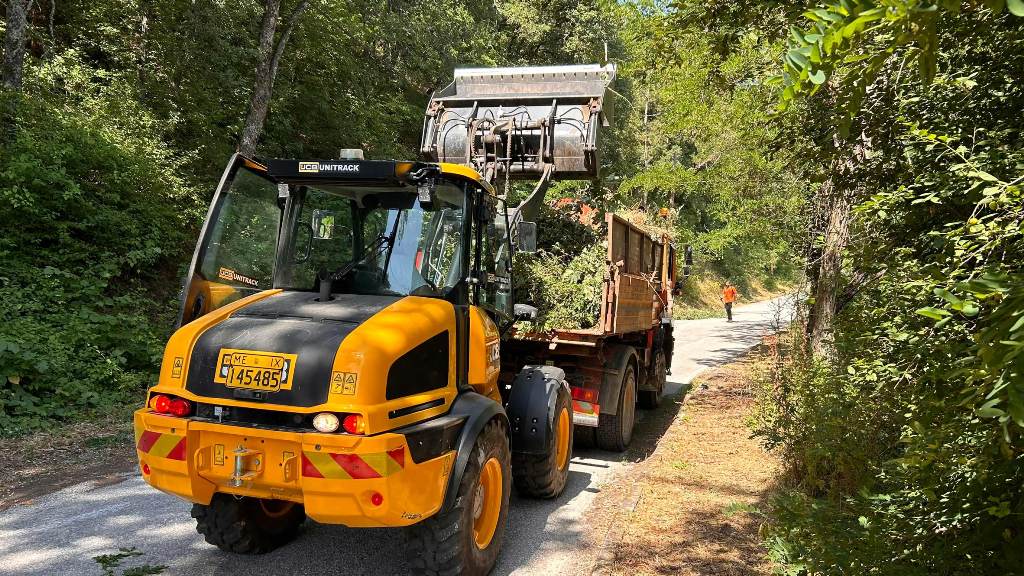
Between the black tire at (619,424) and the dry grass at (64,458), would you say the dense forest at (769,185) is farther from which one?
the black tire at (619,424)

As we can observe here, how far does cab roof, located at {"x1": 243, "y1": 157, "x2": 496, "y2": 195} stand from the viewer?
4238mm

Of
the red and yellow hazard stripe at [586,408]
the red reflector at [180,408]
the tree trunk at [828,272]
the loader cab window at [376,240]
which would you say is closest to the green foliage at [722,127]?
the tree trunk at [828,272]

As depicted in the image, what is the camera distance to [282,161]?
4461mm

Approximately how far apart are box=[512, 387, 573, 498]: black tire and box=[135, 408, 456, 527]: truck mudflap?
1.63 metres

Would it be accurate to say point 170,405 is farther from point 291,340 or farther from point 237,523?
point 237,523

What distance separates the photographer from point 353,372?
340cm

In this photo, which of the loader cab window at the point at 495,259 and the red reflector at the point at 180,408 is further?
the loader cab window at the point at 495,259

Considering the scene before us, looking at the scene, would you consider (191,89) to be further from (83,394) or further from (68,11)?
(83,394)

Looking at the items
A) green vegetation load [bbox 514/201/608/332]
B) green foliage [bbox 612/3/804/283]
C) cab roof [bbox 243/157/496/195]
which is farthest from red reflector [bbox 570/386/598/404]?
cab roof [bbox 243/157/496/195]

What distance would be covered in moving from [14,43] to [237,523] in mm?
8719

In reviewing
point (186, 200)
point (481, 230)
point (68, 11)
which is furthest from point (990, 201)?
point (68, 11)

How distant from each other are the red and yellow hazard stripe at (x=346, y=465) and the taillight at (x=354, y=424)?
5.2 inches

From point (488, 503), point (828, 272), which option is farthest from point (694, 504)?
point (828, 272)

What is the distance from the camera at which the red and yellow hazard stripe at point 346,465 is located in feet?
10.7
